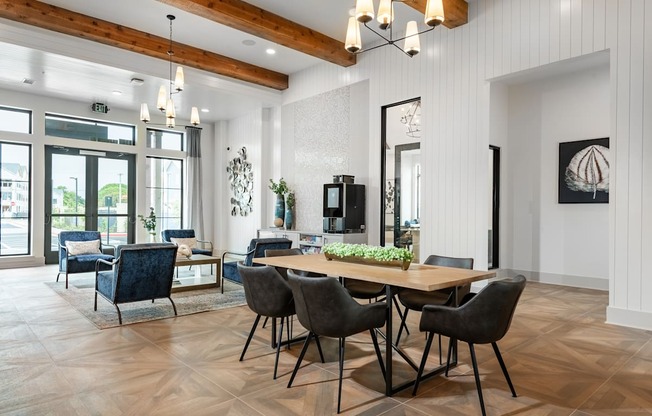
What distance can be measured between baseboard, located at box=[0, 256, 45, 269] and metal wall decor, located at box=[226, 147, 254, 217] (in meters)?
4.17

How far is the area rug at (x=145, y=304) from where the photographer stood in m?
4.67

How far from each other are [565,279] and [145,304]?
250 inches

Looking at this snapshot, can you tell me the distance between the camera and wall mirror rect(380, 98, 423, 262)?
6.74 metres

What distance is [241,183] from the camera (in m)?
10.2

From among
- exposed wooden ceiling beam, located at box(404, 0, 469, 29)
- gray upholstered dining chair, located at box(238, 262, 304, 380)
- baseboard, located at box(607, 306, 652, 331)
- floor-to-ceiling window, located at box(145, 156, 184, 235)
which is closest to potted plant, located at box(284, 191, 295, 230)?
floor-to-ceiling window, located at box(145, 156, 184, 235)

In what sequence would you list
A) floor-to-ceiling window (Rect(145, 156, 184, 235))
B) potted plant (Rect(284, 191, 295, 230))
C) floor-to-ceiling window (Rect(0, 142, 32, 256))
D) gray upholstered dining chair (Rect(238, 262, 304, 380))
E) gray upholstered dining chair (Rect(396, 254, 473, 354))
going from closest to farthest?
gray upholstered dining chair (Rect(238, 262, 304, 380)) < gray upholstered dining chair (Rect(396, 254, 473, 354)) < floor-to-ceiling window (Rect(0, 142, 32, 256)) < potted plant (Rect(284, 191, 295, 230)) < floor-to-ceiling window (Rect(145, 156, 184, 235))

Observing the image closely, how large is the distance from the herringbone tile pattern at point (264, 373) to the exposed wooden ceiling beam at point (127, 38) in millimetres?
3915

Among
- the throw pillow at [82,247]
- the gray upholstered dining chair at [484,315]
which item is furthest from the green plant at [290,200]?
the gray upholstered dining chair at [484,315]

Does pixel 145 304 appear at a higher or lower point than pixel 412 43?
lower

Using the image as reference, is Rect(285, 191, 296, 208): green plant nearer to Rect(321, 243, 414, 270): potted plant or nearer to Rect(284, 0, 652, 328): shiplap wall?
Rect(284, 0, 652, 328): shiplap wall

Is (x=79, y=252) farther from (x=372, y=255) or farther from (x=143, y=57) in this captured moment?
(x=372, y=255)

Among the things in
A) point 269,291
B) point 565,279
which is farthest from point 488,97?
point 269,291

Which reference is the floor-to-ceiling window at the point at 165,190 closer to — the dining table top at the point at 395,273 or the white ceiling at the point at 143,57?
the white ceiling at the point at 143,57

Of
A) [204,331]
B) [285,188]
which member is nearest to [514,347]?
[204,331]
